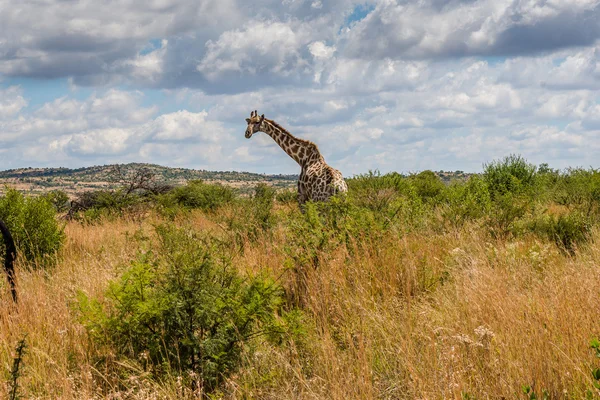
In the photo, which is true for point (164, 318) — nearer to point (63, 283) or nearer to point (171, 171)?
point (63, 283)

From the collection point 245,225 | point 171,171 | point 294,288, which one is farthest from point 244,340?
point 171,171

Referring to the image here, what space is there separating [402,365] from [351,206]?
374 centimetres

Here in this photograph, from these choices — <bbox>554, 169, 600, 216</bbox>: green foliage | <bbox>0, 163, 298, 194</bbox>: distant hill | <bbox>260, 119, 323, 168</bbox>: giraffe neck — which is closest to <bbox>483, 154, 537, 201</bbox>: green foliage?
<bbox>554, 169, 600, 216</bbox>: green foliage

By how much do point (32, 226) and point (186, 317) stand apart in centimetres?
643

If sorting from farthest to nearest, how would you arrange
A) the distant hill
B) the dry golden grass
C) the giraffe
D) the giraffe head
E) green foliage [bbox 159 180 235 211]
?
the distant hill
green foliage [bbox 159 180 235 211]
the giraffe head
the giraffe
the dry golden grass

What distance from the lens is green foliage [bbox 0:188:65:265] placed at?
9.61 m

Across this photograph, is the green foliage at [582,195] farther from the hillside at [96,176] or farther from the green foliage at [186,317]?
the hillside at [96,176]

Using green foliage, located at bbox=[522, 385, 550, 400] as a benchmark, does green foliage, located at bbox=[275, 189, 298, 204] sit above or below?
above

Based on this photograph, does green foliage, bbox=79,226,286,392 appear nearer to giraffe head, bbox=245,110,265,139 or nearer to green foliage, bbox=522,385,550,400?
green foliage, bbox=522,385,550,400

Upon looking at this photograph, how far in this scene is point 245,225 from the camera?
10.9 m

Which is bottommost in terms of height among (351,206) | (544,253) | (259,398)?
(259,398)

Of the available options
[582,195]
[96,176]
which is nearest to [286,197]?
[582,195]

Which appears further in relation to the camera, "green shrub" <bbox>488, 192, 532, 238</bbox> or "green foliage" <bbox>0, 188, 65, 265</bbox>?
"green shrub" <bbox>488, 192, 532, 238</bbox>

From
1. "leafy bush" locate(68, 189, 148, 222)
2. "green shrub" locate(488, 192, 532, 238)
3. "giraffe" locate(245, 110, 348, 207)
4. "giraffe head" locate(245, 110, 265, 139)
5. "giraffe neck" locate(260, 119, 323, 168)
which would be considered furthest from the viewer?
"leafy bush" locate(68, 189, 148, 222)
